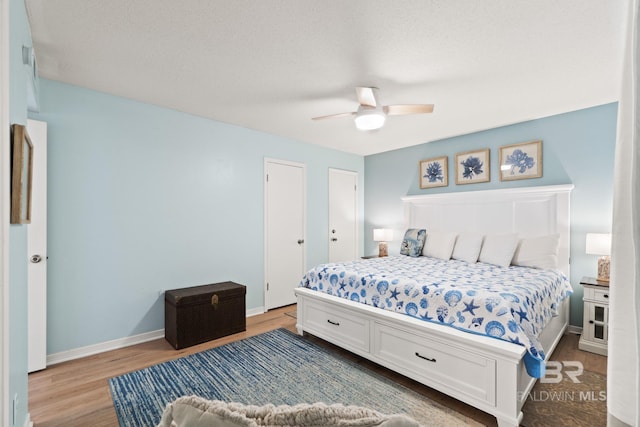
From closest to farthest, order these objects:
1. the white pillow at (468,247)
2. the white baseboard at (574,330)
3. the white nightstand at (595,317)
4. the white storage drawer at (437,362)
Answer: the white storage drawer at (437,362) < the white nightstand at (595,317) < the white baseboard at (574,330) < the white pillow at (468,247)

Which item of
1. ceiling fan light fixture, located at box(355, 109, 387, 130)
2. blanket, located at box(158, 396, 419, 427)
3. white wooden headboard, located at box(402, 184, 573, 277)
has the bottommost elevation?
blanket, located at box(158, 396, 419, 427)

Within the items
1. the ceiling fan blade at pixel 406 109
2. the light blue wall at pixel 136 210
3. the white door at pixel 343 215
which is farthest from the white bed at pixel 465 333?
the ceiling fan blade at pixel 406 109

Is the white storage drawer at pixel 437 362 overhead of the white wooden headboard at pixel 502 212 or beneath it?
beneath

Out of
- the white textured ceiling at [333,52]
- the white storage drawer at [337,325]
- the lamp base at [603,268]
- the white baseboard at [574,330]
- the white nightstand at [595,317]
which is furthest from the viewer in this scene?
the white baseboard at [574,330]

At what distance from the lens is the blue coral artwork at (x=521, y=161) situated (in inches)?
138

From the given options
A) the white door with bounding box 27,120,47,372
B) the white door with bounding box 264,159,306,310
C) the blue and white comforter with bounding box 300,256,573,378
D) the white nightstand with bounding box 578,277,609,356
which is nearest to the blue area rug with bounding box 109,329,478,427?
the blue and white comforter with bounding box 300,256,573,378

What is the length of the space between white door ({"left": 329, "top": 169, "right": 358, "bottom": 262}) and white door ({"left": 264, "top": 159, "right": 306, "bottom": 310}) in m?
0.62

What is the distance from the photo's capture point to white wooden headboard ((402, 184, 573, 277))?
10.9ft

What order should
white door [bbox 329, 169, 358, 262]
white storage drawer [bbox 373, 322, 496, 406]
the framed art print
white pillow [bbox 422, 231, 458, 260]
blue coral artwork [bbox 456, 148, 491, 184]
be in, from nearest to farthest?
the framed art print
white storage drawer [bbox 373, 322, 496, 406]
white pillow [bbox 422, 231, 458, 260]
blue coral artwork [bbox 456, 148, 491, 184]
white door [bbox 329, 169, 358, 262]

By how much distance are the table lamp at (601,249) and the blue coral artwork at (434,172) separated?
5.83 feet

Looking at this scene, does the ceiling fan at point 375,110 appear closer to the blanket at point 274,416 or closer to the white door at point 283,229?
the white door at point 283,229

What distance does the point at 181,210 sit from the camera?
3275mm

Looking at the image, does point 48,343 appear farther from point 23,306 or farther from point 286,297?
point 286,297

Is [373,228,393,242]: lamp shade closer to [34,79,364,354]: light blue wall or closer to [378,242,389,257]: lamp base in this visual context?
[378,242,389,257]: lamp base
